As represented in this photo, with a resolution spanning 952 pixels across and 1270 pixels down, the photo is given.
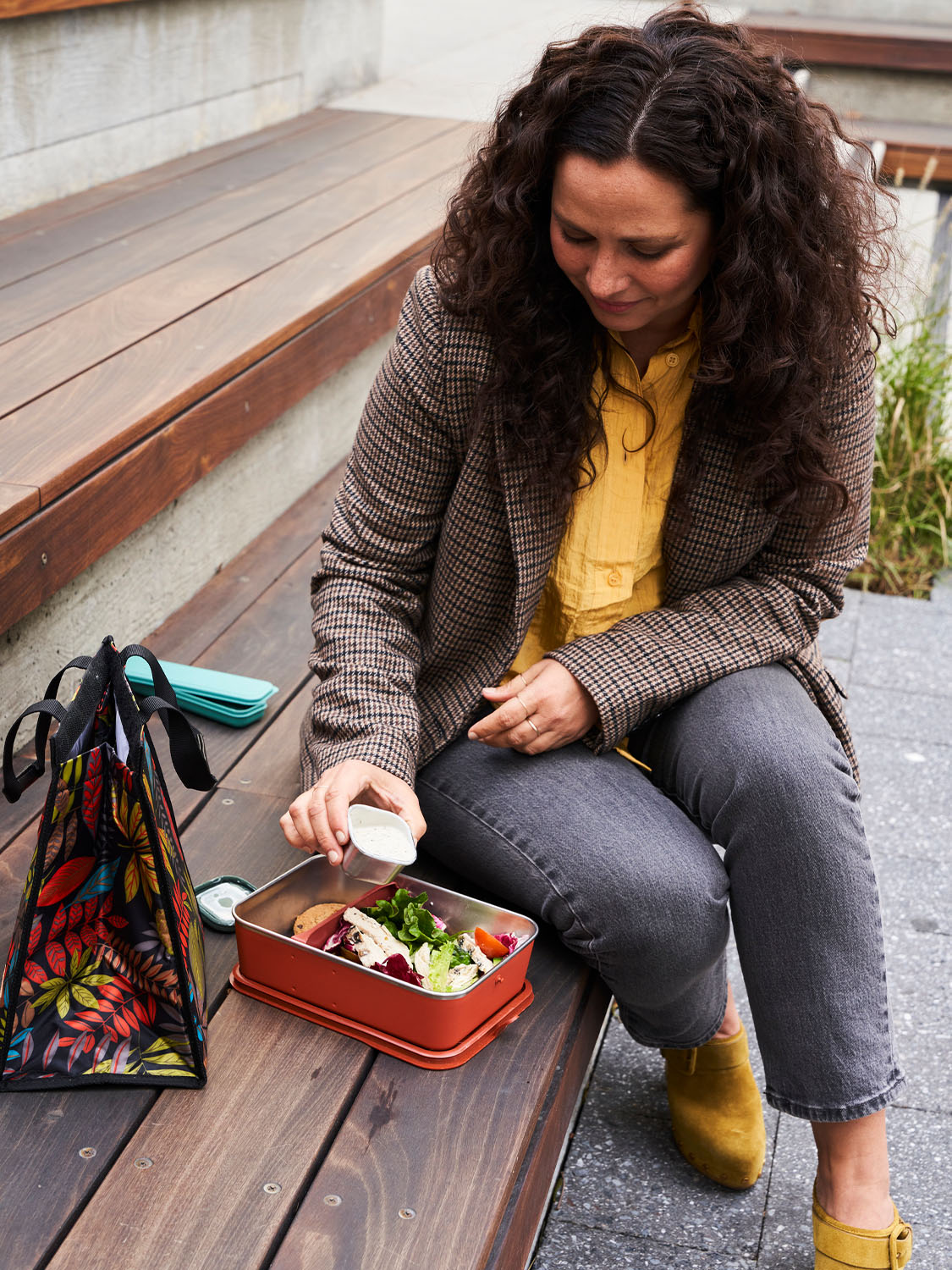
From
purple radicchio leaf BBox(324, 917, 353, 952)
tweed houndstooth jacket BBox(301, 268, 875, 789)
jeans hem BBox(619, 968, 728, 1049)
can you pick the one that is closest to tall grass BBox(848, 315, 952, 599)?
tweed houndstooth jacket BBox(301, 268, 875, 789)

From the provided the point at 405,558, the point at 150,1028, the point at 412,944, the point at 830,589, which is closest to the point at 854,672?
the point at 830,589

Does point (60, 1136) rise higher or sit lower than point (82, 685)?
lower

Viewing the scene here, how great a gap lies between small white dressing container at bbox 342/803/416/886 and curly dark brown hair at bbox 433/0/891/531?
42cm

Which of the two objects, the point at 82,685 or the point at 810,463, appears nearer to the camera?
the point at 82,685

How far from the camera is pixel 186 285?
8.90ft

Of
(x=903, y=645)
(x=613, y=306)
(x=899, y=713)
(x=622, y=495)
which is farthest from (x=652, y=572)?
(x=903, y=645)

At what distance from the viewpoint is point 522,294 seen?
1502 millimetres

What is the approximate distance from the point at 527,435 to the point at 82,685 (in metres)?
0.58

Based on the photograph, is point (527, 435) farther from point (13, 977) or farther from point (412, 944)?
point (13, 977)

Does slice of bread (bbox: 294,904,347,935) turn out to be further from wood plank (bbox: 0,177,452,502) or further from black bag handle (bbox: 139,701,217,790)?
wood plank (bbox: 0,177,452,502)

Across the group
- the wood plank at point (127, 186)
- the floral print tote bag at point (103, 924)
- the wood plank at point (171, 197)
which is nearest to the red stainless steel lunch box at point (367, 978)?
the floral print tote bag at point (103, 924)

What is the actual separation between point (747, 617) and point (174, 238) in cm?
196

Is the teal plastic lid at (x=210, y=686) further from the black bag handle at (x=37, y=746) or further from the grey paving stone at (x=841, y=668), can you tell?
the grey paving stone at (x=841, y=668)

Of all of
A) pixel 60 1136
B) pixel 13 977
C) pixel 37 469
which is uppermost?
pixel 37 469
